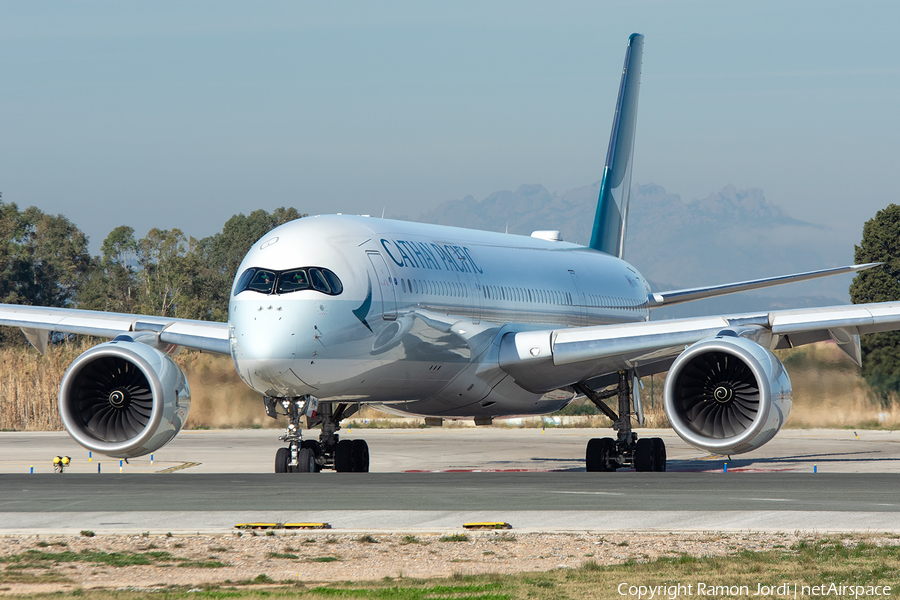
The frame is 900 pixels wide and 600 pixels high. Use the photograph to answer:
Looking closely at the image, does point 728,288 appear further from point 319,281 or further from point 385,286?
point 319,281

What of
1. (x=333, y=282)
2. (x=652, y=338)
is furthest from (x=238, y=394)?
(x=333, y=282)

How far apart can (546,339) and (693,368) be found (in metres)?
3.29

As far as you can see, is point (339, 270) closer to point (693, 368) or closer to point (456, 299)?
point (456, 299)

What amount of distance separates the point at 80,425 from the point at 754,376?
10.1m

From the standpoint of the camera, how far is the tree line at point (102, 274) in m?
79.3

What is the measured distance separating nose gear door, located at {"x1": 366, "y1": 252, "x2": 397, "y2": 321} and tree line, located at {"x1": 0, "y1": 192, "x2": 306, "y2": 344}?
56287mm

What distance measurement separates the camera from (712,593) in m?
8.11

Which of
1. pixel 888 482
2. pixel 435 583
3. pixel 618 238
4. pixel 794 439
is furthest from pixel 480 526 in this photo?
pixel 794 439

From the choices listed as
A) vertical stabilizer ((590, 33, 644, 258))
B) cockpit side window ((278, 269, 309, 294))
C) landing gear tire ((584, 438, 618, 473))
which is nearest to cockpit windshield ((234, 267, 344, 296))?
cockpit side window ((278, 269, 309, 294))

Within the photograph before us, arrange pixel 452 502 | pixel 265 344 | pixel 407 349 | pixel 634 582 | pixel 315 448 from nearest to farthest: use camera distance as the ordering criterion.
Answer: pixel 634 582, pixel 452 502, pixel 265 344, pixel 407 349, pixel 315 448

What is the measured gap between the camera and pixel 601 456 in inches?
920

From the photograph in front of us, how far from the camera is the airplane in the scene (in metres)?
17.8

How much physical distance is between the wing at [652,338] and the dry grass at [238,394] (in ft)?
45.7

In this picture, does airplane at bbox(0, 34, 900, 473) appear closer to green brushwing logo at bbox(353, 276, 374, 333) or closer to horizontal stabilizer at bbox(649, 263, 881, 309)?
green brushwing logo at bbox(353, 276, 374, 333)
